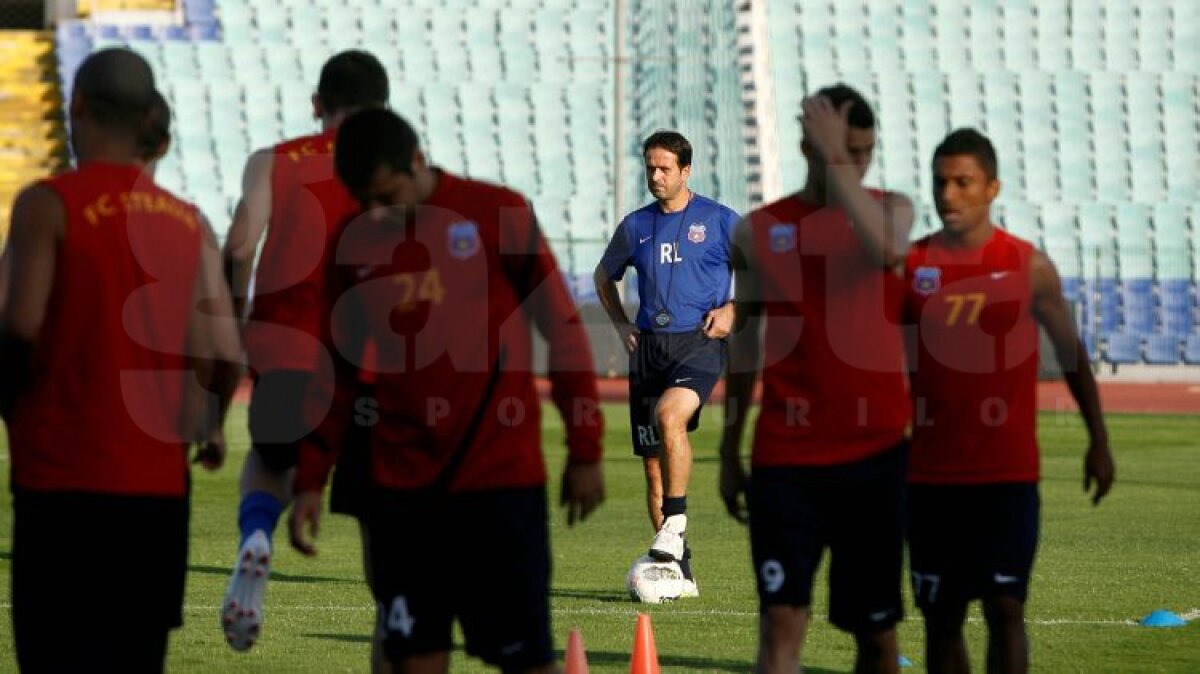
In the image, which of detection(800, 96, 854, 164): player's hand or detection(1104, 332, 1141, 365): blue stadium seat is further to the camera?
detection(1104, 332, 1141, 365): blue stadium seat

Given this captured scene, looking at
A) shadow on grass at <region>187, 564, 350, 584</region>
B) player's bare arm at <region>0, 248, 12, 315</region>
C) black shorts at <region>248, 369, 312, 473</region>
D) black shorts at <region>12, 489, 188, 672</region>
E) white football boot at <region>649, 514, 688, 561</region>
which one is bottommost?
shadow on grass at <region>187, 564, 350, 584</region>

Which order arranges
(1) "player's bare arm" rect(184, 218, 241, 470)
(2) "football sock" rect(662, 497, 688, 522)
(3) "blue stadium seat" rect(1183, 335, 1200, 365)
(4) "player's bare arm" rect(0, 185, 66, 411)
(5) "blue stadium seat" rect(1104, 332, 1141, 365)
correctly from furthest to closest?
(5) "blue stadium seat" rect(1104, 332, 1141, 365) < (3) "blue stadium seat" rect(1183, 335, 1200, 365) < (2) "football sock" rect(662, 497, 688, 522) < (1) "player's bare arm" rect(184, 218, 241, 470) < (4) "player's bare arm" rect(0, 185, 66, 411)

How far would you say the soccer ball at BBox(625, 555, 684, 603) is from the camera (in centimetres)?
1048

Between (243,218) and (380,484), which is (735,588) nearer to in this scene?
(243,218)

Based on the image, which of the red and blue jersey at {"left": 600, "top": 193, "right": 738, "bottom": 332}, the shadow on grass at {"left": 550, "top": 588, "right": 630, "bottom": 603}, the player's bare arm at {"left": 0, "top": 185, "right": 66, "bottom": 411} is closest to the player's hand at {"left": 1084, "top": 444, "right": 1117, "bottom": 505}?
the player's bare arm at {"left": 0, "top": 185, "right": 66, "bottom": 411}

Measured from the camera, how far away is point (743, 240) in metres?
6.71

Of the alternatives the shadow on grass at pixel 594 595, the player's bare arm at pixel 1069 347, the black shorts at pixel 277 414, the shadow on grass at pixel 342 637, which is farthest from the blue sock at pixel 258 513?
the shadow on grass at pixel 594 595

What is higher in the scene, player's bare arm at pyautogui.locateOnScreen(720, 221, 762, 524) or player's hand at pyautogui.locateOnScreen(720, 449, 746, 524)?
player's bare arm at pyautogui.locateOnScreen(720, 221, 762, 524)

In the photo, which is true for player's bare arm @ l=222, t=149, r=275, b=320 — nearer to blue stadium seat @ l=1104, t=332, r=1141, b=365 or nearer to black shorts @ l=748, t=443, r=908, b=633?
black shorts @ l=748, t=443, r=908, b=633

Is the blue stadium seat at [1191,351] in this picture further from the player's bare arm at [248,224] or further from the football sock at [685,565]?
the player's bare arm at [248,224]

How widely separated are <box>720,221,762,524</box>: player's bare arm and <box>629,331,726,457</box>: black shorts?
161 inches

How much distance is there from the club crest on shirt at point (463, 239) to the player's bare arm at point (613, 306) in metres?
5.52

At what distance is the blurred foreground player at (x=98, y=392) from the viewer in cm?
519

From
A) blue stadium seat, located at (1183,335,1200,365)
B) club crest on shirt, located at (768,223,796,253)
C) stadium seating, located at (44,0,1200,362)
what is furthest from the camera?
stadium seating, located at (44,0,1200,362)
